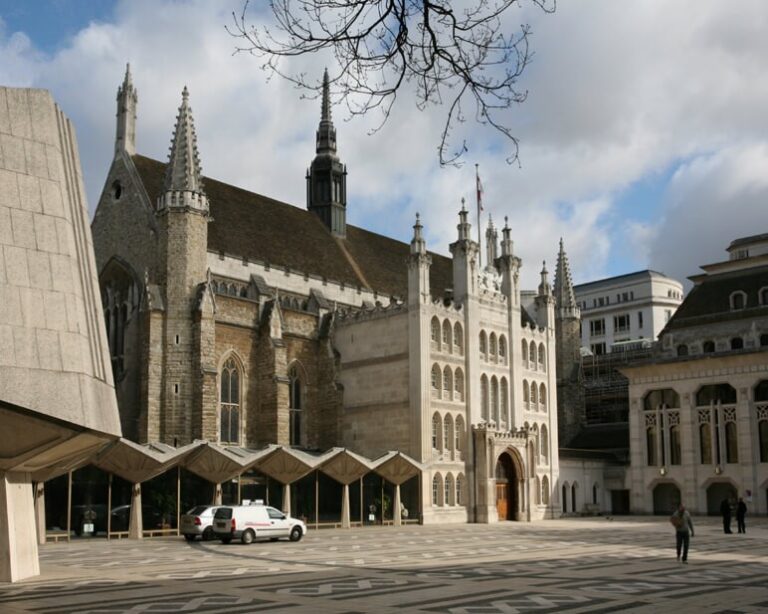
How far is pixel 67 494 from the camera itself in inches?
1405

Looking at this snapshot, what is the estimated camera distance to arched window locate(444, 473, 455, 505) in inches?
2052

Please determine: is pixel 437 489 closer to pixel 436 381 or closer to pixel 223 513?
pixel 436 381

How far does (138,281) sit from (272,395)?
359 inches

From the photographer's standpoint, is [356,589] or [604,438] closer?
[356,589]

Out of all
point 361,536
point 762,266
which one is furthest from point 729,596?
point 762,266

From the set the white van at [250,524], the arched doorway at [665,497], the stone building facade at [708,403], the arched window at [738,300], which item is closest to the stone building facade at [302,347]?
the stone building facade at [708,403]

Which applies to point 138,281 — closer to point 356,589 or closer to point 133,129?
point 133,129

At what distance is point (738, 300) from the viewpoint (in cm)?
6278

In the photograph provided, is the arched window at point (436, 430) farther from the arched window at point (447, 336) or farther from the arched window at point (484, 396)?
the arched window at point (484, 396)

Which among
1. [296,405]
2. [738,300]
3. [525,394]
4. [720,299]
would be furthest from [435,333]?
[738,300]

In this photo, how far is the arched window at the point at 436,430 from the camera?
52.2m

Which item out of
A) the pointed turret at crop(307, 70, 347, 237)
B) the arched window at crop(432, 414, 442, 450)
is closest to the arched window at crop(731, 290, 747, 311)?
the arched window at crop(432, 414, 442, 450)

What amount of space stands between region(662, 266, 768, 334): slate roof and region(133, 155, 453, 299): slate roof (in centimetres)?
1625

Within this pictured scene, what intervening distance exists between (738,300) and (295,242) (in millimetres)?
28494
